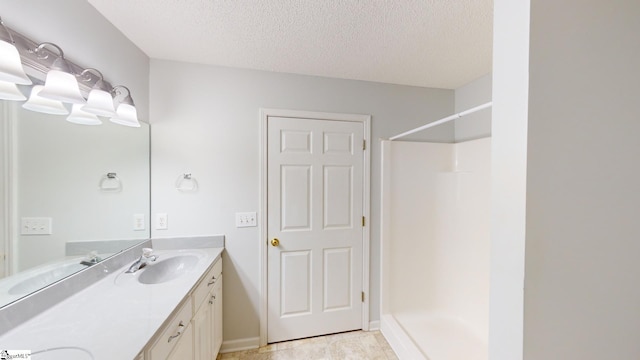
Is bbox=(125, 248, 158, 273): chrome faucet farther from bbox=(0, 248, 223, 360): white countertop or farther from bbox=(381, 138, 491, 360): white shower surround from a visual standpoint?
bbox=(381, 138, 491, 360): white shower surround

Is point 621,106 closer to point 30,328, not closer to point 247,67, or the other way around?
point 247,67

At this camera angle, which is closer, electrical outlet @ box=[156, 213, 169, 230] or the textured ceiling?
the textured ceiling

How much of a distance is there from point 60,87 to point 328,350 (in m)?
2.35

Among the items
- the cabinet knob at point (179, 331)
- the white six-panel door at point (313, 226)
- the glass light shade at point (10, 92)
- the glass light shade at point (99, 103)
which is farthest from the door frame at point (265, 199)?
the glass light shade at point (10, 92)

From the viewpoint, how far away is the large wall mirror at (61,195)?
2.90 ft

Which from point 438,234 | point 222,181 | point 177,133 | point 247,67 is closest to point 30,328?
point 222,181

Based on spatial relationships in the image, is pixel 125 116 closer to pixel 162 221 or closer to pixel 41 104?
pixel 41 104

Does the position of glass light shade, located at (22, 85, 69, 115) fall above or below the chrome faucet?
above

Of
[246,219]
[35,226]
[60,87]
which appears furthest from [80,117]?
[246,219]

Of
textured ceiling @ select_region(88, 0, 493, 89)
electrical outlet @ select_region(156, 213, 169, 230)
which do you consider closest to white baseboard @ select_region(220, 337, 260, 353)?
electrical outlet @ select_region(156, 213, 169, 230)

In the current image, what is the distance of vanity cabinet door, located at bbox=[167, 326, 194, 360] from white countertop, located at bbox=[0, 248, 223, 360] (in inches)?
8.4

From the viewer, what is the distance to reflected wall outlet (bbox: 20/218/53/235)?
933 millimetres

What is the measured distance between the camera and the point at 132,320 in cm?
89

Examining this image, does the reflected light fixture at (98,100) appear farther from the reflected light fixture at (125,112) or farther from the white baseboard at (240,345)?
the white baseboard at (240,345)
